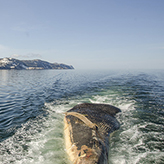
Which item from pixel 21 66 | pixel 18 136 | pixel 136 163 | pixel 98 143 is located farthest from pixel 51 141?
pixel 21 66

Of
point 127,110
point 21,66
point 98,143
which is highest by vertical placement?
point 21,66

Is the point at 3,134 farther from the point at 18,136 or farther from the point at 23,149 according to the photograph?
the point at 23,149

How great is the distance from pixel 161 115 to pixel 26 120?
41.9ft

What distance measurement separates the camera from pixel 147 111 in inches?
476

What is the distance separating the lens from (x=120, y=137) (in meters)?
7.55

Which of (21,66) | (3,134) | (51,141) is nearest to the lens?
(51,141)

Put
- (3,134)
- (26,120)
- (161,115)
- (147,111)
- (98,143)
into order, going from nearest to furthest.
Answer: (98,143)
(3,134)
(26,120)
(161,115)
(147,111)

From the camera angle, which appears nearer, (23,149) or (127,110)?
(23,149)

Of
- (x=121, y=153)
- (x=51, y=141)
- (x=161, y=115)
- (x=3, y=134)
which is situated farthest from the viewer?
(x=161, y=115)

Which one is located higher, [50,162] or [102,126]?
[102,126]

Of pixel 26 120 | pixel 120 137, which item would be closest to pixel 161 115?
pixel 120 137

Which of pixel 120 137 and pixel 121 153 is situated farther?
pixel 120 137

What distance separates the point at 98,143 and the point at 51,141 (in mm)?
3309

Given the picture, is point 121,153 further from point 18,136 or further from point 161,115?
point 161,115
